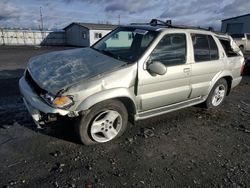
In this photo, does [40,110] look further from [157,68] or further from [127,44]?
[127,44]

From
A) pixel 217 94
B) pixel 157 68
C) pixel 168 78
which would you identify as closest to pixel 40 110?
pixel 157 68

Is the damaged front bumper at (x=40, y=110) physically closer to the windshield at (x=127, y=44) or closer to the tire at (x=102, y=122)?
the tire at (x=102, y=122)

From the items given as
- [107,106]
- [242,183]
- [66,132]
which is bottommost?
[242,183]

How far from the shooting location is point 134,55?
3.99 m

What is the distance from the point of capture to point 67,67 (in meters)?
3.74

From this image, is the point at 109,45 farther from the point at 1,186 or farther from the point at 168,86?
the point at 1,186

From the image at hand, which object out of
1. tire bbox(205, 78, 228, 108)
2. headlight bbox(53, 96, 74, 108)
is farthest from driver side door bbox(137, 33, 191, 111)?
headlight bbox(53, 96, 74, 108)

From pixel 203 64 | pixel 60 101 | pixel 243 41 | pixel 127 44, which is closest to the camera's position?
pixel 60 101

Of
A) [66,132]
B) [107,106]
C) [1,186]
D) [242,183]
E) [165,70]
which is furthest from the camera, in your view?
[66,132]

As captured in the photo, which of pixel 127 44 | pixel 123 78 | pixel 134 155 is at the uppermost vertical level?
pixel 127 44

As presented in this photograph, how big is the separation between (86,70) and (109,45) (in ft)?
4.65

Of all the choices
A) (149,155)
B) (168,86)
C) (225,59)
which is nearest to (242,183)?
(149,155)

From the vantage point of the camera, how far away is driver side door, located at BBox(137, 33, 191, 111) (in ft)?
12.9

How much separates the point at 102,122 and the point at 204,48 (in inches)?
109
